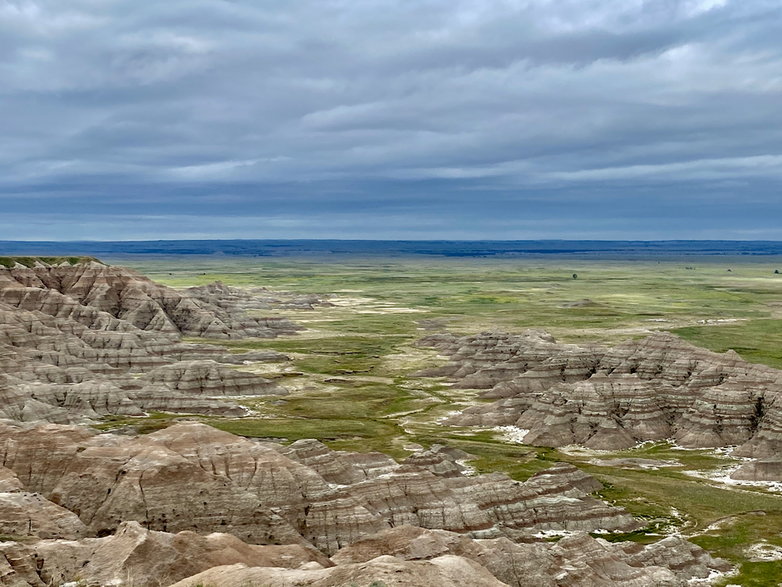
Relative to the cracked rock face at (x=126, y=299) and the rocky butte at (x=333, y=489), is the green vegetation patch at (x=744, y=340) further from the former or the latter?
the cracked rock face at (x=126, y=299)

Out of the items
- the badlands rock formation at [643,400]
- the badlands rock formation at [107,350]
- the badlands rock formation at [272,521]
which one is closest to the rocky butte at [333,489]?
the badlands rock formation at [272,521]

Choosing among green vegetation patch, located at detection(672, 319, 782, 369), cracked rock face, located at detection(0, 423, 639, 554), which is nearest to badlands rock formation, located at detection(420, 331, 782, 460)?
→ cracked rock face, located at detection(0, 423, 639, 554)

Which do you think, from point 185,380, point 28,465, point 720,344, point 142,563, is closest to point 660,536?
point 142,563

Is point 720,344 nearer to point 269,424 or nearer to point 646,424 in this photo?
point 646,424

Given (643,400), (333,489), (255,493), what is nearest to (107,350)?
(643,400)

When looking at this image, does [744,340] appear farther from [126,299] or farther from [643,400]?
[126,299]

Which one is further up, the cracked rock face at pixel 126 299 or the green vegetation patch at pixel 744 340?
the cracked rock face at pixel 126 299
